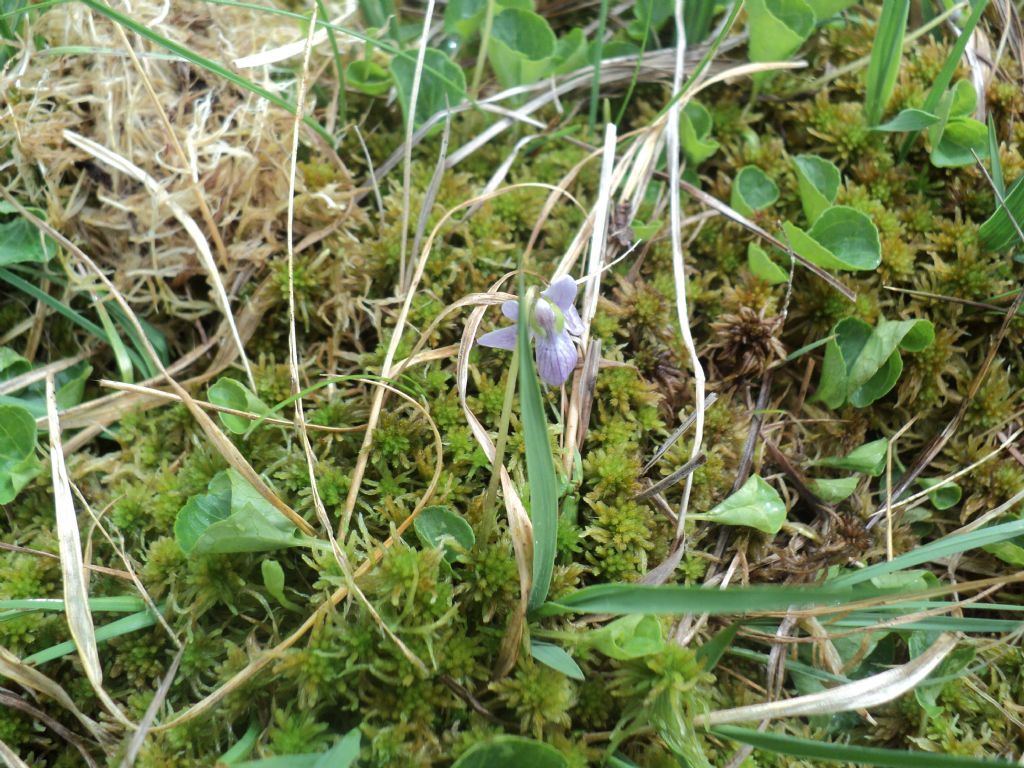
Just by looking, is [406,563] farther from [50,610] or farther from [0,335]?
[0,335]

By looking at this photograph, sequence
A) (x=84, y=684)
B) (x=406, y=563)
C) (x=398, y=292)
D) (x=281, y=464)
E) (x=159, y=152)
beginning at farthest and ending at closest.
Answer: (x=159, y=152), (x=398, y=292), (x=281, y=464), (x=84, y=684), (x=406, y=563)

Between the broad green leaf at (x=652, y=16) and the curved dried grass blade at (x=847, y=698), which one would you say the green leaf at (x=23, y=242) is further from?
the curved dried grass blade at (x=847, y=698)

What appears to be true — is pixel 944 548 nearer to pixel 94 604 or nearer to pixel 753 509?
pixel 753 509

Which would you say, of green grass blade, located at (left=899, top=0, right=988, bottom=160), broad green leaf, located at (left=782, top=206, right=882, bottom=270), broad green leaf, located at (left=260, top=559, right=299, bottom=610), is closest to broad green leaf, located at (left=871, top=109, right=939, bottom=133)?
green grass blade, located at (left=899, top=0, right=988, bottom=160)

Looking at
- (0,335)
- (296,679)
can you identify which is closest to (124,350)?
(0,335)

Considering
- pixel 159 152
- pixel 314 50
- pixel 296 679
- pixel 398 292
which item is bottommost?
pixel 296 679

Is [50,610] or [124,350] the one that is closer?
[50,610]
